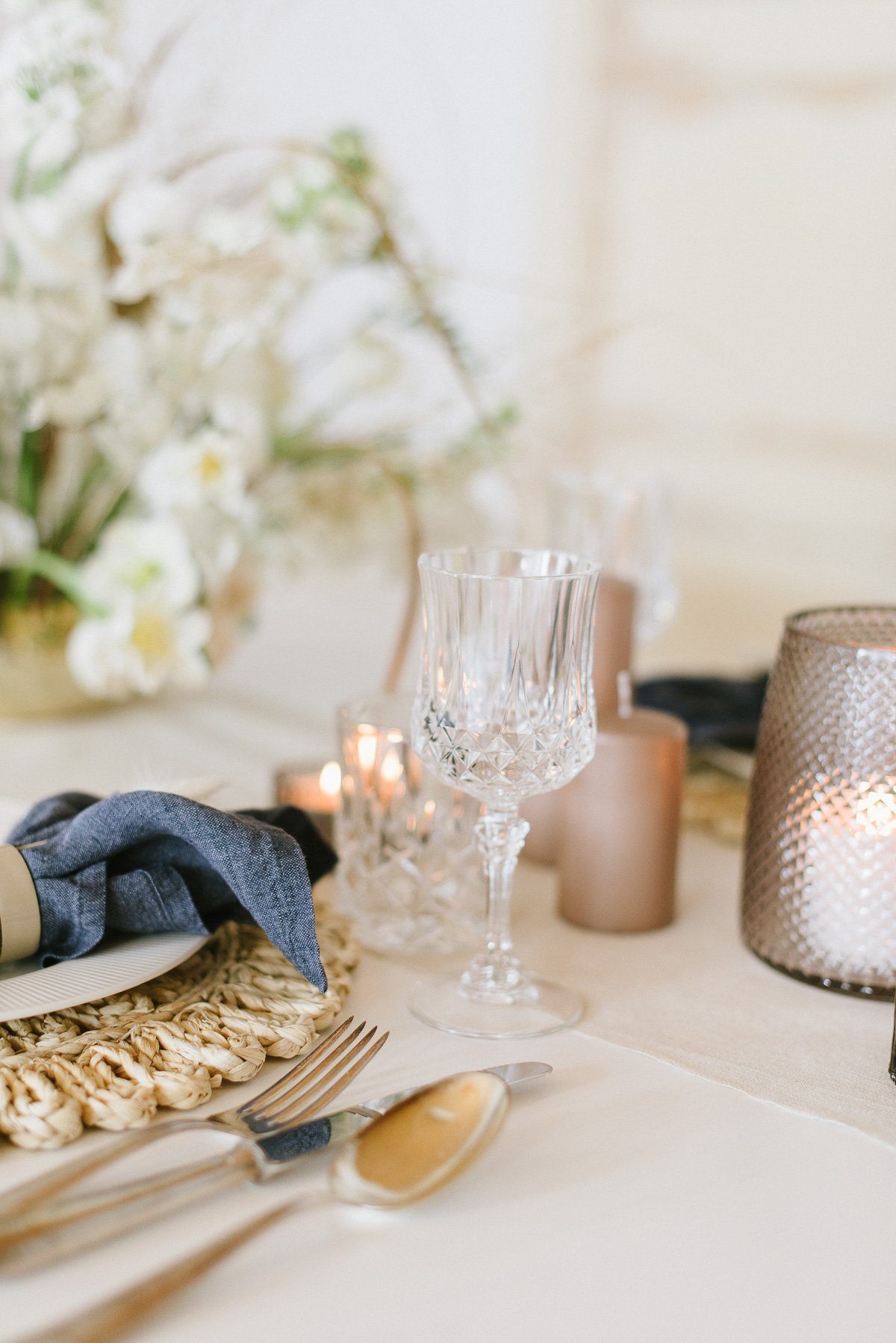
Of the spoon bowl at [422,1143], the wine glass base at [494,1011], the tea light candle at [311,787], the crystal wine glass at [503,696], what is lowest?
the wine glass base at [494,1011]

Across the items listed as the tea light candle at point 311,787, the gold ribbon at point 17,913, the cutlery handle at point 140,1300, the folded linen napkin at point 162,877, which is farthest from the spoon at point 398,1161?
the tea light candle at point 311,787

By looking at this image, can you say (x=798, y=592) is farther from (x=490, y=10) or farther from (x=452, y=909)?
(x=452, y=909)

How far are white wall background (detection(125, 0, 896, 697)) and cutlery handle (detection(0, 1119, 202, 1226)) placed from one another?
3.79 feet

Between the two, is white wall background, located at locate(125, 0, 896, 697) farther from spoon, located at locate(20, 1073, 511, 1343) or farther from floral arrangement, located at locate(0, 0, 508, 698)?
spoon, located at locate(20, 1073, 511, 1343)

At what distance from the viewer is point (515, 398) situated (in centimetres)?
144

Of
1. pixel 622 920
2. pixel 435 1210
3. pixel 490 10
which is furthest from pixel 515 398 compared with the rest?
pixel 490 10

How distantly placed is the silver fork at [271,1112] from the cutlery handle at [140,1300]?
0.15 feet

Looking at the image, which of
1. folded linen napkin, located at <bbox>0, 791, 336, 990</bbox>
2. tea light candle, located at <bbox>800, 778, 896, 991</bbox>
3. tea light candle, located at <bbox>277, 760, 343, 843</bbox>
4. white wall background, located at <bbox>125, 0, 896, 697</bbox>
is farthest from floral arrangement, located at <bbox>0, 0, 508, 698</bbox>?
tea light candle, located at <bbox>800, 778, 896, 991</bbox>

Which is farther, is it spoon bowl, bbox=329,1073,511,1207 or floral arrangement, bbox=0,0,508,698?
floral arrangement, bbox=0,0,508,698

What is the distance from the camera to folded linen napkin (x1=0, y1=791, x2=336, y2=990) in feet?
2.03

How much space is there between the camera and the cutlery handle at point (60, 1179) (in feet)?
1.50

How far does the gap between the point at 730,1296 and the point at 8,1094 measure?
1.02 ft

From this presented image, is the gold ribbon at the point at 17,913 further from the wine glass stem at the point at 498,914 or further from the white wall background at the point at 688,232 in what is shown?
the white wall background at the point at 688,232

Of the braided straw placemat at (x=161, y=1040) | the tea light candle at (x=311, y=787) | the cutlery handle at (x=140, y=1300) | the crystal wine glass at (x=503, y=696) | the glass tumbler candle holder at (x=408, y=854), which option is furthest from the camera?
the tea light candle at (x=311, y=787)
